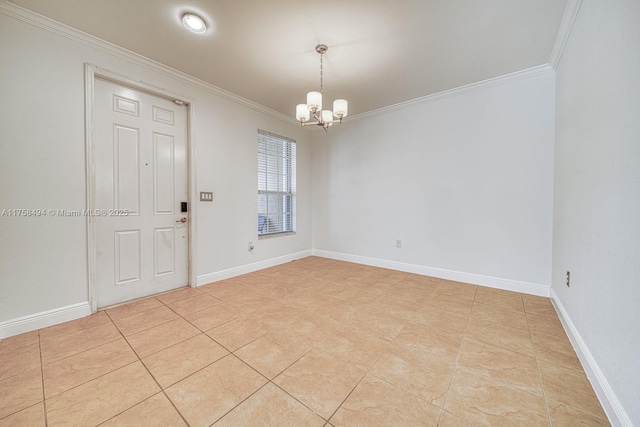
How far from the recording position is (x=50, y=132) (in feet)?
6.74

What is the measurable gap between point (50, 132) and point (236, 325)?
7.77 ft

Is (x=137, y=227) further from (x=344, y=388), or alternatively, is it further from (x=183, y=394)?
(x=344, y=388)

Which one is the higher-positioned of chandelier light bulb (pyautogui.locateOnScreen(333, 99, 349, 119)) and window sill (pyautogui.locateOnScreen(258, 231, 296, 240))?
chandelier light bulb (pyautogui.locateOnScreen(333, 99, 349, 119))

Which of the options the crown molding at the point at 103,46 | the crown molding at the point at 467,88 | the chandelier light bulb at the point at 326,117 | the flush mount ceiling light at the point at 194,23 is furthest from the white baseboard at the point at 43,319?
the crown molding at the point at 467,88

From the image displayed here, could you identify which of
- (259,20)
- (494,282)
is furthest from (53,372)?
(494,282)

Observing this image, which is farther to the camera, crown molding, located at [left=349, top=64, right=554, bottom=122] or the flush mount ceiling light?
crown molding, located at [left=349, top=64, right=554, bottom=122]

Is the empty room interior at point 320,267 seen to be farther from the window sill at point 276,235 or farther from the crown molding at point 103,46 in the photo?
the window sill at point 276,235

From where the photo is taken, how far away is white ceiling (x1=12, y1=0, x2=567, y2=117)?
1.88 m

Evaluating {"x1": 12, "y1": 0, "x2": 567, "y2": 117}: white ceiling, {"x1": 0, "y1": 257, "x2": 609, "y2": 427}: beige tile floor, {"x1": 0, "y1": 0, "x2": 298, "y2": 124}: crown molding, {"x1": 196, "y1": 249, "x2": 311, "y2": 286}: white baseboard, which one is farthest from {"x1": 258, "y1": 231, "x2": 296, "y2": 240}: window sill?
{"x1": 12, "y1": 0, "x2": 567, "y2": 117}: white ceiling

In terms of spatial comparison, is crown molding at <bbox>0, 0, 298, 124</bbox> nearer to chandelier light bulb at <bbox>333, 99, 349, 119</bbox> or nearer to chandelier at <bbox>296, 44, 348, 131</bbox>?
chandelier at <bbox>296, 44, 348, 131</bbox>

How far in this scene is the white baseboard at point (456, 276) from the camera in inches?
109

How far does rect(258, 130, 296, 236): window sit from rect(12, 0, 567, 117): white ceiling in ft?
3.79

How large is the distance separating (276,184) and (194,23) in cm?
252

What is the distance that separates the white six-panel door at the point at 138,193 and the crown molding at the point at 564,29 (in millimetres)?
3899
